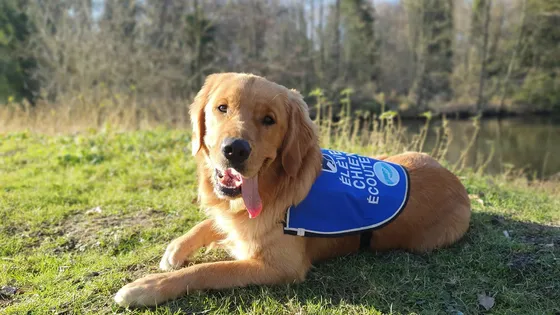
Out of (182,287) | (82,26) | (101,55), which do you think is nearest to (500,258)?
(182,287)


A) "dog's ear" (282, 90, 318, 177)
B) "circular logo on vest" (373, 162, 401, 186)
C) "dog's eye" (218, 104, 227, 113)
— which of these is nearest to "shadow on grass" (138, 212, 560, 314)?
"circular logo on vest" (373, 162, 401, 186)

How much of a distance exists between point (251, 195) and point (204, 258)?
2.74 ft

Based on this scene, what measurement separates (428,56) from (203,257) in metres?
32.0

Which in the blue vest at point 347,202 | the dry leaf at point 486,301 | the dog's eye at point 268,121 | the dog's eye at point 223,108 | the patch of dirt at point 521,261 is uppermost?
the dog's eye at point 223,108

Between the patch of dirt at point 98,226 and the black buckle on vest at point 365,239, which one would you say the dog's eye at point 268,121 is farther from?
the patch of dirt at point 98,226

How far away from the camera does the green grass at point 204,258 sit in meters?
2.50

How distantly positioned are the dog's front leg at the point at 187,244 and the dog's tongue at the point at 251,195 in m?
0.63

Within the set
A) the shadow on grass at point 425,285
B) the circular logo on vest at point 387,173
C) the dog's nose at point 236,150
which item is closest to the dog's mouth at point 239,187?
the dog's nose at point 236,150

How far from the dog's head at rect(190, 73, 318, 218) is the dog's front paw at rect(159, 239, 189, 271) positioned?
567mm

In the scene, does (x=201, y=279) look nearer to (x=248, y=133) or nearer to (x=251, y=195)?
(x=251, y=195)

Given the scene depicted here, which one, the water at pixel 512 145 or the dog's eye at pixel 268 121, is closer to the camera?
the dog's eye at pixel 268 121

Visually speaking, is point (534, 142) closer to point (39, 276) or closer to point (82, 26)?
point (39, 276)

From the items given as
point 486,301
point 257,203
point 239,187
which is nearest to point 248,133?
point 239,187

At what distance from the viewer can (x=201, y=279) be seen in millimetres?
2549
